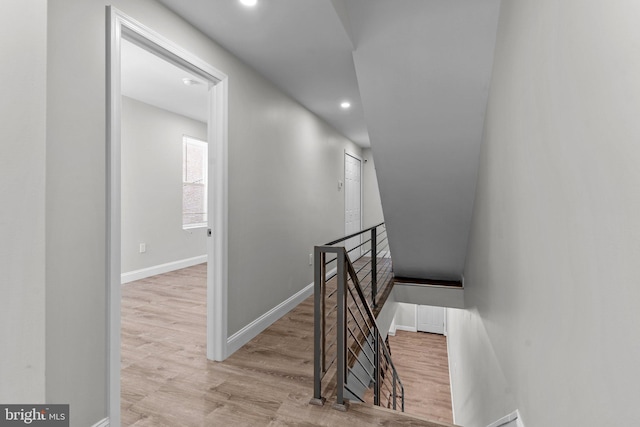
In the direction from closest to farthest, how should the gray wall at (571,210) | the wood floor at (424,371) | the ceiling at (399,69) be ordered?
1. the gray wall at (571,210)
2. the ceiling at (399,69)
3. the wood floor at (424,371)

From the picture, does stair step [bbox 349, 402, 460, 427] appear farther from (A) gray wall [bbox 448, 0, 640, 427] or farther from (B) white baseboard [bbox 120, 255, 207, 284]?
(B) white baseboard [bbox 120, 255, 207, 284]

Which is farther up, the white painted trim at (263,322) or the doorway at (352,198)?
the doorway at (352,198)

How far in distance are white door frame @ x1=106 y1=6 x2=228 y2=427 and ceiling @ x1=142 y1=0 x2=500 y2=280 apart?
0.90 ft

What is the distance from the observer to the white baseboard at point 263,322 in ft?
8.13

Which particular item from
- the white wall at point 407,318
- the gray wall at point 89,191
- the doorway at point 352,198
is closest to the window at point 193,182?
the doorway at point 352,198

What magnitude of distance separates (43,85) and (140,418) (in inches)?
65.3

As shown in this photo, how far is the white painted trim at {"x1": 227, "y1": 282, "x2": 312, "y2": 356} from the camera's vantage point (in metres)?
2.48

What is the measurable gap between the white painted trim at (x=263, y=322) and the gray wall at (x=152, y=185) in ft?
8.05

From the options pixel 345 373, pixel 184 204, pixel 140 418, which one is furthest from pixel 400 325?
pixel 140 418

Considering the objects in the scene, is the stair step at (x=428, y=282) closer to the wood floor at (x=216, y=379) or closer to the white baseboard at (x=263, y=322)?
the white baseboard at (x=263, y=322)

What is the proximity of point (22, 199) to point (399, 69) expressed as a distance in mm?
2205

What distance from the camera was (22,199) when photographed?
94 cm

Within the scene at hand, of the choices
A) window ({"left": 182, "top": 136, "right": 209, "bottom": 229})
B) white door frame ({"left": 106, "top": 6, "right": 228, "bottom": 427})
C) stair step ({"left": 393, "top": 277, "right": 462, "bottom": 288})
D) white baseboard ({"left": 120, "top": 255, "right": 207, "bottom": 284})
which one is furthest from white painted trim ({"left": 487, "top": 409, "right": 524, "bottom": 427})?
window ({"left": 182, "top": 136, "right": 209, "bottom": 229})

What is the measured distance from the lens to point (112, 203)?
5.22ft
